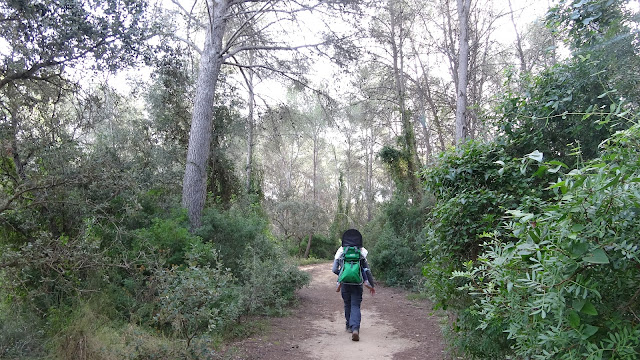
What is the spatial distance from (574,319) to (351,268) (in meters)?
5.46

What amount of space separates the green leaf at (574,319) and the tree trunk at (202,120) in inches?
372

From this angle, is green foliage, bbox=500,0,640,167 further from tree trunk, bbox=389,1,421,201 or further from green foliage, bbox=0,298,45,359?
tree trunk, bbox=389,1,421,201

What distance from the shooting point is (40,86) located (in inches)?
232

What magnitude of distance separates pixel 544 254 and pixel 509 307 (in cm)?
51

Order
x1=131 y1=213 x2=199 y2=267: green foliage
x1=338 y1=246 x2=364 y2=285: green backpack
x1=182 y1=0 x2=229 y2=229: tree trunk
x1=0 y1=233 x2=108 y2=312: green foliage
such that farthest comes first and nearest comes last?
x1=182 y1=0 x2=229 y2=229: tree trunk, x1=131 y1=213 x2=199 y2=267: green foliage, x1=338 y1=246 x2=364 y2=285: green backpack, x1=0 y1=233 x2=108 y2=312: green foliage

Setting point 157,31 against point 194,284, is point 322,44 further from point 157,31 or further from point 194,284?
point 194,284

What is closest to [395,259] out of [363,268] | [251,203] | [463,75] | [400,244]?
[400,244]

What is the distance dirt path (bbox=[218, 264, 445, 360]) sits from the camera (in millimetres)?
6102

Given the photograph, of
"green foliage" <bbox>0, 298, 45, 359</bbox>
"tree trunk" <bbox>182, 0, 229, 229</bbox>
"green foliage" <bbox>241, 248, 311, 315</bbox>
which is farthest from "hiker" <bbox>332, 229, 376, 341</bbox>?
"tree trunk" <bbox>182, 0, 229, 229</bbox>

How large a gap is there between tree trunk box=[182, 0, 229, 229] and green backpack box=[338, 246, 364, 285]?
15.4 ft

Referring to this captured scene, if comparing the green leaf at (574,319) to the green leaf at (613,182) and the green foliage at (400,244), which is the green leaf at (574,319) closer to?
the green leaf at (613,182)

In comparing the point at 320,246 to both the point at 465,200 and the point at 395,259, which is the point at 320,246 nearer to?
the point at 395,259

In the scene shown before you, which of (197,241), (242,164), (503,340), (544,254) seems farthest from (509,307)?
(242,164)

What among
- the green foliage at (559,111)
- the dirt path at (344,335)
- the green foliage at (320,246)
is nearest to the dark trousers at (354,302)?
the dirt path at (344,335)
